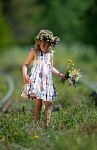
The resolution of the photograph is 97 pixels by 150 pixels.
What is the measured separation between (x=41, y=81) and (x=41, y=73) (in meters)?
0.13

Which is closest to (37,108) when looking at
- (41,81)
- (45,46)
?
(41,81)

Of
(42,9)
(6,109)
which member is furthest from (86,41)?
(6,109)

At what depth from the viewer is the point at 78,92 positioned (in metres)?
16.5

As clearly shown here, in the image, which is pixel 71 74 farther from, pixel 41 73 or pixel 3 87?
pixel 3 87

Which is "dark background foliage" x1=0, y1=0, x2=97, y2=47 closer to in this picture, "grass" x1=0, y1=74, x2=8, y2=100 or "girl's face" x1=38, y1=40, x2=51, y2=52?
"grass" x1=0, y1=74, x2=8, y2=100

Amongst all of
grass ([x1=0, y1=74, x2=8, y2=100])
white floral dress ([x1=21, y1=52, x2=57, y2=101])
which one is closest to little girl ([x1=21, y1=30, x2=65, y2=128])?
white floral dress ([x1=21, y1=52, x2=57, y2=101])

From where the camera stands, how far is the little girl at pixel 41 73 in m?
10.1

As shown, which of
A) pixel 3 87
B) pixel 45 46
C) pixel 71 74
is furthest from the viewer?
pixel 3 87

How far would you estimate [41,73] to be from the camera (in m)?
10.2

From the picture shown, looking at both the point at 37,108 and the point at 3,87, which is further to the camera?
the point at 3,87

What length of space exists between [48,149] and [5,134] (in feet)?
4.50

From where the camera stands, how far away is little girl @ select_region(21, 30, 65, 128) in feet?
33.3

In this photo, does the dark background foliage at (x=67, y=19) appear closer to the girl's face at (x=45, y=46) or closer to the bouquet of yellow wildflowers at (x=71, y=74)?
the bouquet of yellow wildflowers at (x=71, y=74)

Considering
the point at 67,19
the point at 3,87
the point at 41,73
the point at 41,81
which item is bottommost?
the point at 41,81
